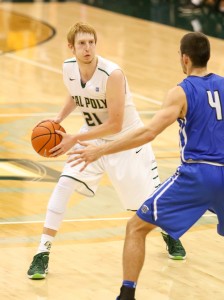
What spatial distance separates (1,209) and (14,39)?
9.94m

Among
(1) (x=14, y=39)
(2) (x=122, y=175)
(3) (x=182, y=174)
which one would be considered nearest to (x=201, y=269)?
(2) (x=122, y=175)

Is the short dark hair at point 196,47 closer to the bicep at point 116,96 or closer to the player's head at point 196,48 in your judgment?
the player's head at point 196,48

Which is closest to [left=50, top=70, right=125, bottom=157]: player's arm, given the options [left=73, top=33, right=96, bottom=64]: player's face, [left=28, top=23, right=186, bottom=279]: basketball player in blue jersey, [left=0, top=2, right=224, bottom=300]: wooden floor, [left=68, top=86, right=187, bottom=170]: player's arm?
[left=28, top=23, right=186, bottom=279]: basketball player in blue jersey

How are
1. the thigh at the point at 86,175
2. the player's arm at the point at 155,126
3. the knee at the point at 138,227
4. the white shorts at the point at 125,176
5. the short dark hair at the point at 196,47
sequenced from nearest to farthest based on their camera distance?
the player's arm at the point at 155,126
the short dark hair at the point at 196,47
the knee at the point at 138,227
the thigh at the point at 86,175
the white shorts at the point at 125,176

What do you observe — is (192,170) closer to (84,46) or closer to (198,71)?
(198,71)

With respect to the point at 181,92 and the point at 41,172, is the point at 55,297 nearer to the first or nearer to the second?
the point at 181,92

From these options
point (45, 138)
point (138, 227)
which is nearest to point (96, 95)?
point (45, 138)

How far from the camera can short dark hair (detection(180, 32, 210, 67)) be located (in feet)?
20.3

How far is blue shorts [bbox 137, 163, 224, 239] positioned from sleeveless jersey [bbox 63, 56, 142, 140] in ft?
4.53

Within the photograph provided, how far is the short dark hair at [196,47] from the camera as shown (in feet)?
20.3

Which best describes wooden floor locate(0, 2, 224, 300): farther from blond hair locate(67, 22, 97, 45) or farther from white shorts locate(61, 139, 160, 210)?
blond hair locate(67, 22, 97, 45)

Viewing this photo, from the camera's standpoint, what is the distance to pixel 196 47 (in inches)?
243

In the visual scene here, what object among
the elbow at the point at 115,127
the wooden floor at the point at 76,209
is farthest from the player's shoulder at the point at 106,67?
the wooden floor at the point at 76,209

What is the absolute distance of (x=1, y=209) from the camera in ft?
28.9
